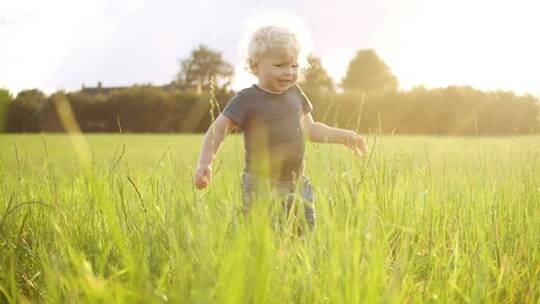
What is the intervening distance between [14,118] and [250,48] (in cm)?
3177

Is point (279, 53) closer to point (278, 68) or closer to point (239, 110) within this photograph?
point (278, 68)

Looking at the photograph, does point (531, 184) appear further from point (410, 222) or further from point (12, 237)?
point (12, 237)

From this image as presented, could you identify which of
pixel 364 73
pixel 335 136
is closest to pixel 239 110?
pixel 335 136

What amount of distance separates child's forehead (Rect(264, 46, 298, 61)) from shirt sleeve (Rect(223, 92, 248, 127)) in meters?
0.25

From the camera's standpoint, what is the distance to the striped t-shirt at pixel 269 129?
286 centimetres

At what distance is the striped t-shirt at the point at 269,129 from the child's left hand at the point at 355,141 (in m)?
0.24

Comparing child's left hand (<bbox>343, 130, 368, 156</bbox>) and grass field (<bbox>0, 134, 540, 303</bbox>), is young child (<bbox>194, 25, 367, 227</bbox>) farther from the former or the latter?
grass field (<bbox>0, 134, 540, 303</bbox>)

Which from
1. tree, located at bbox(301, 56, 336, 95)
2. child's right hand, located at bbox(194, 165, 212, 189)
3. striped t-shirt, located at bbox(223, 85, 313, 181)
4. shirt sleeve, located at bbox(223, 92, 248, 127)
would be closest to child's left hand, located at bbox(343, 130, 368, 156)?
striped t-shirt, located at bbox(223, 85, 313, 181)

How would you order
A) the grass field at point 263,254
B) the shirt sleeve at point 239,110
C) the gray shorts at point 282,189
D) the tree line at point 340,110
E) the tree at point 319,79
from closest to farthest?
1. the grass field at point 263,254
2. the gray shorts at point 282,189
3. the shirt sleeve at point 239,110
4. the tree line at point 340,110
5. the tree at point 319,79

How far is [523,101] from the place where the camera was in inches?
1158

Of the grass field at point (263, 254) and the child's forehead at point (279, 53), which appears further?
the child's forehead at point (279, 53)

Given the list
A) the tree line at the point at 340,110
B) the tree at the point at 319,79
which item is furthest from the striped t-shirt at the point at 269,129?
the tree at the point at 319,79

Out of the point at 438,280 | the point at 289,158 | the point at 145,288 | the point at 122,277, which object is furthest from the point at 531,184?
the point at 145,288

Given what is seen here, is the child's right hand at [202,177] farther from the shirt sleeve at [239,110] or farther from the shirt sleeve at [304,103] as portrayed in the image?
the shirt sleeve at [304,103]
